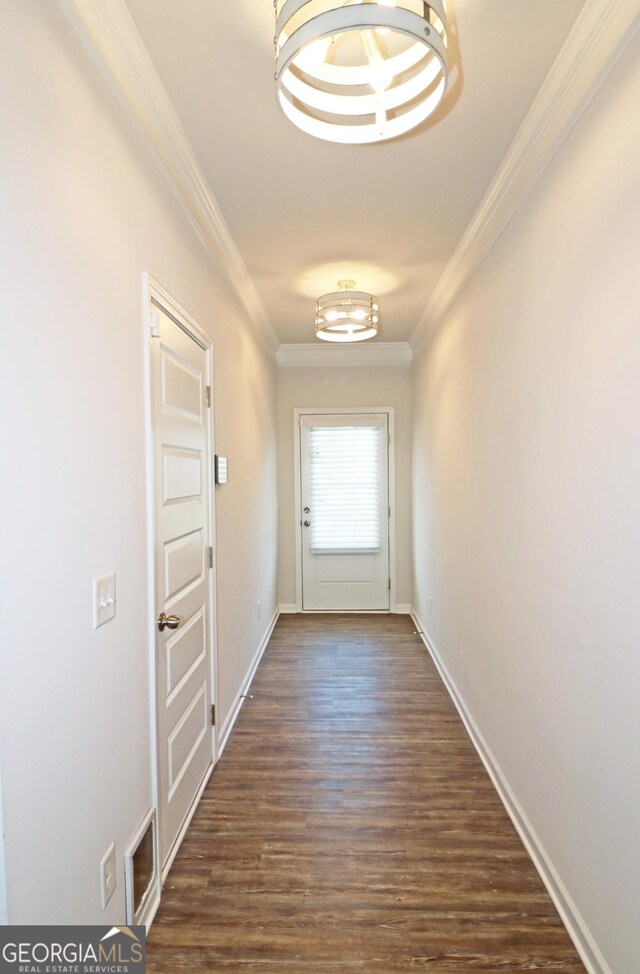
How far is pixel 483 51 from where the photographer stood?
1.44 metres

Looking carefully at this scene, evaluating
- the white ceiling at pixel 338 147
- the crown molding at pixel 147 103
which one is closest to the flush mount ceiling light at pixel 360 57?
the white ceiling at pixel 338 147

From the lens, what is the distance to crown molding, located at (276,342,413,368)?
493 centimetres

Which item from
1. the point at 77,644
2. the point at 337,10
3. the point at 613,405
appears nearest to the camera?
the point at 337,10

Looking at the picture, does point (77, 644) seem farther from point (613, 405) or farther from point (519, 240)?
point (519, 240)

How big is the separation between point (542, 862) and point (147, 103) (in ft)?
9.54

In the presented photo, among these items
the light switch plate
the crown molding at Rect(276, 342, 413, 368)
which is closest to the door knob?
the light switch plate

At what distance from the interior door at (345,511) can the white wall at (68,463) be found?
3406mm

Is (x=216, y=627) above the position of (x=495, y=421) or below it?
below

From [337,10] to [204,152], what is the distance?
104 cm

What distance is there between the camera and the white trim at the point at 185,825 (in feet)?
5.99

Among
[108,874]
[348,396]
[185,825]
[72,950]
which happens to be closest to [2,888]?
[72,950]

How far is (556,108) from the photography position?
1578mm

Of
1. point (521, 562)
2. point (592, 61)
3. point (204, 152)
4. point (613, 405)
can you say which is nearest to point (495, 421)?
point (521, 562)

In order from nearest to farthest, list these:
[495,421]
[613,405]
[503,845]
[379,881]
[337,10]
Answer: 1. [337,10]
2. [613,405]
3. [379,881]
4. [503,845]
5. [495,421]
